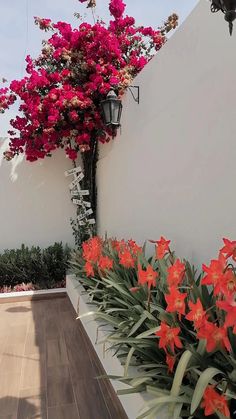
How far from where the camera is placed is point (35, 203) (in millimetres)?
5812

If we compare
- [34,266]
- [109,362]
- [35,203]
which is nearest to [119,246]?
[109,362]

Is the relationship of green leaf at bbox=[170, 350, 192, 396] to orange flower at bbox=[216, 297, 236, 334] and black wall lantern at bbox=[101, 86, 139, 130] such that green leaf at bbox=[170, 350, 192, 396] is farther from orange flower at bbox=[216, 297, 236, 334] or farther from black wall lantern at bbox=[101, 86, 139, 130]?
black wall lantern at bbox=[101, 86, 139, 130]

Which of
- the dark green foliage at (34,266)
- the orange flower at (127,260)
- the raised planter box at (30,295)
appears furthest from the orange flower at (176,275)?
the dark green foliage at (34,266)

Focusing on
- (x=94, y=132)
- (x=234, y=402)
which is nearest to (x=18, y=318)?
(x=94, y=132)

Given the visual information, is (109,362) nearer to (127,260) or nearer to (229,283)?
(127,260)

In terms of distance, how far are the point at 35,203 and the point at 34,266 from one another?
1.02m

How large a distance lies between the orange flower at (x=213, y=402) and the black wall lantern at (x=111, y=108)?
10.9ft

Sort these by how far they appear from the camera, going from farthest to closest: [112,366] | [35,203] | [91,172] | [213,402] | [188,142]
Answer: [35,203]
[91,172]
[188,142]
[112,366]
[213,402]

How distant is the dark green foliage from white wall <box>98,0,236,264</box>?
1.84m

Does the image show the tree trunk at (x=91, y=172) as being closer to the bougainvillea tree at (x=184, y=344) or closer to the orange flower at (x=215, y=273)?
the bougainvillea tree at (x=184, y=344)

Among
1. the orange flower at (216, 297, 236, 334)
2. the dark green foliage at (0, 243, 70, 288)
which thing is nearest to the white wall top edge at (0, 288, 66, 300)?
the dark green foliage at (0, 243, 70, 288)

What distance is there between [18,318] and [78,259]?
3.23 ft

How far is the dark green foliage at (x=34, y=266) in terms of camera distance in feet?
17.3

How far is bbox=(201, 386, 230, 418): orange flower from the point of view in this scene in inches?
48.8
